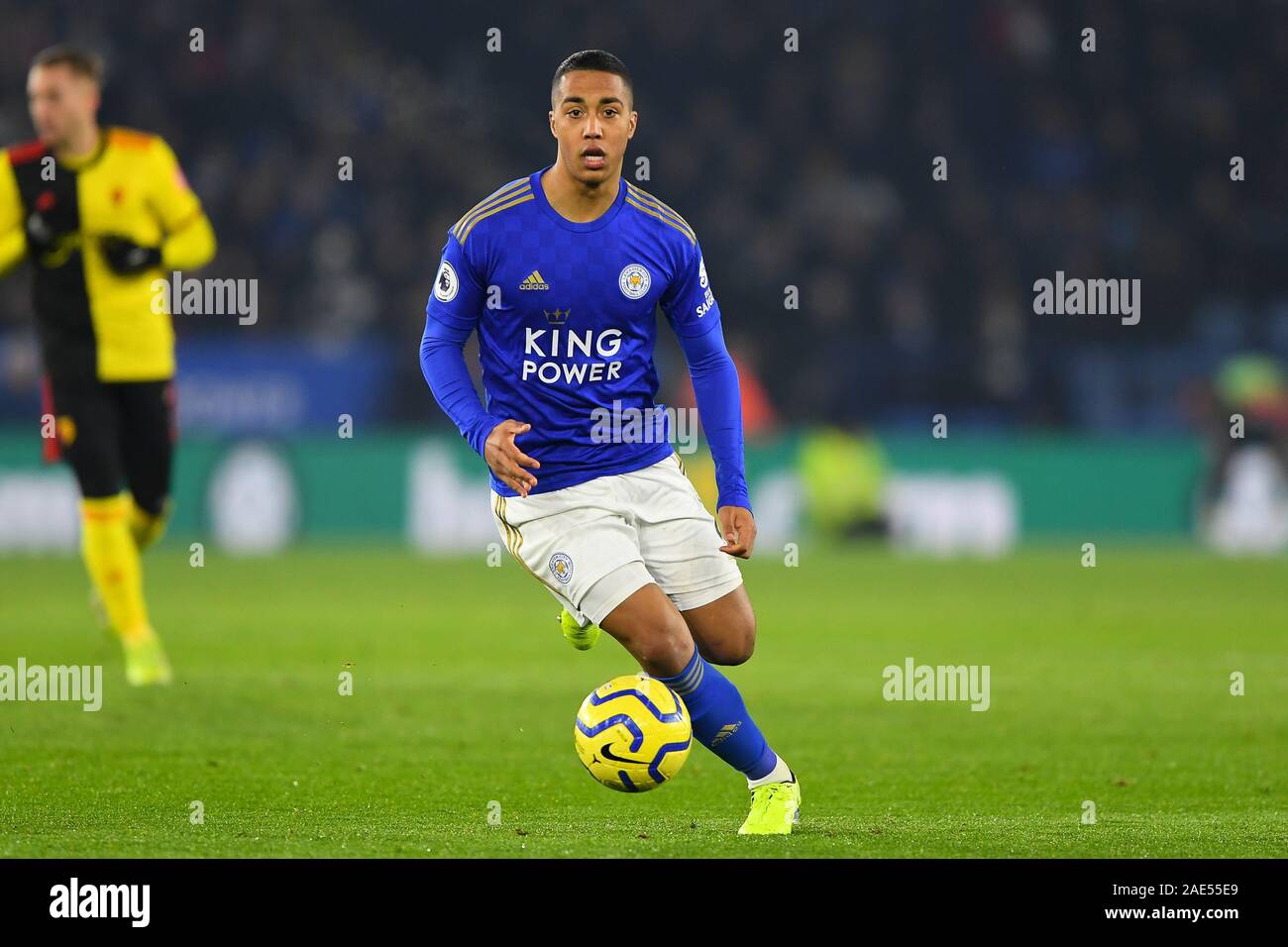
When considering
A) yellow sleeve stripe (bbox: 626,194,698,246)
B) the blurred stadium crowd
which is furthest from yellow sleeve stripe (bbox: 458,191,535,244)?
the blurred stadium crowd

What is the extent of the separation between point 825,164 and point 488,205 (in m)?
17.9

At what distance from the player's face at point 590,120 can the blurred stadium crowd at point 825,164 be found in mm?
13833

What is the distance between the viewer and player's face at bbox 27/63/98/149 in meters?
9.16

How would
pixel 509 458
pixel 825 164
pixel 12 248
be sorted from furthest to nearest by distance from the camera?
pixel 825 164
pixel 12 248
pixel 509 458

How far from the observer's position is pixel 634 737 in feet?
18.2

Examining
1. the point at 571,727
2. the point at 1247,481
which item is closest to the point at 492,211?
the point at 571,727

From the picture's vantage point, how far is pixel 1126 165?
76.7 ft

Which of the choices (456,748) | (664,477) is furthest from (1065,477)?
(664,477)

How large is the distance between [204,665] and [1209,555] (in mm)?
11192

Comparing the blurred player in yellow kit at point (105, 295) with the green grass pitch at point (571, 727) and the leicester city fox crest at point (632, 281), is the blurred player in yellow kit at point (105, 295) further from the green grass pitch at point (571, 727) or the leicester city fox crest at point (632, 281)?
the leicester city fox crest at point (632, 281)

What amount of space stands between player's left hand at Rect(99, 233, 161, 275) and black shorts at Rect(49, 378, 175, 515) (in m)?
0.58

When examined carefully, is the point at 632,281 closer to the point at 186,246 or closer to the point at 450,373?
the point at 450,373

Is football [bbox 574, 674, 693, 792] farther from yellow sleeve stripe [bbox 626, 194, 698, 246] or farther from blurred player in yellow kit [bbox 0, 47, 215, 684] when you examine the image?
→ blurred player in yellow kit [bbox 0, 47, 215, 684]

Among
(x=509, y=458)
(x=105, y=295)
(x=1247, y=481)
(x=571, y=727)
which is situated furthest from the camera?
(x=1247, y=481)
